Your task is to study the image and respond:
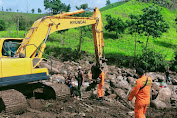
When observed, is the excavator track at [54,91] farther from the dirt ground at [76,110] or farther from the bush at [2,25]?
the bush at [2,25]

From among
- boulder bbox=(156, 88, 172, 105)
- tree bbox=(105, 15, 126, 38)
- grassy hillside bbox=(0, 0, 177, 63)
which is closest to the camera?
boulder bbox=(156, 88, 172, 105)

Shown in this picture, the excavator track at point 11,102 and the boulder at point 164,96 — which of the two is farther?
the boulder at point 164,96

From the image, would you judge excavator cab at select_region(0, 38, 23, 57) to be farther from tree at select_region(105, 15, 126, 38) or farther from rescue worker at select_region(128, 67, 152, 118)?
tree at select_region(105, 15, 126, 38)

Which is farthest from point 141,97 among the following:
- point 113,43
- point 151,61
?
point 113,43

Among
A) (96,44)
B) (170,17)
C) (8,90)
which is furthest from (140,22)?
(170,17)

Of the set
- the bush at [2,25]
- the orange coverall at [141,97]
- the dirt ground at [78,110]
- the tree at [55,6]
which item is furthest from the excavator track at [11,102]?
the bush at [2,25]

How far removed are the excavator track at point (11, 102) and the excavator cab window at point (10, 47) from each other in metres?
1.59

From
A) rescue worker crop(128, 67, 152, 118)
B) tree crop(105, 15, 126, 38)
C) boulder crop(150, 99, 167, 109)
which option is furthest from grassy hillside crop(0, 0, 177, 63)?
rescue worker crop(128, 67, 152, 118)

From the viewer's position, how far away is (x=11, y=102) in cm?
586

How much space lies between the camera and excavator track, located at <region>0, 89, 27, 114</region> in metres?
5.77

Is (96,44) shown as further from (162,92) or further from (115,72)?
(115,72)

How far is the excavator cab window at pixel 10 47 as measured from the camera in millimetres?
7069

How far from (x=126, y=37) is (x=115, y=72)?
1664cm

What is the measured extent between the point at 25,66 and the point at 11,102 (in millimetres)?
1213
